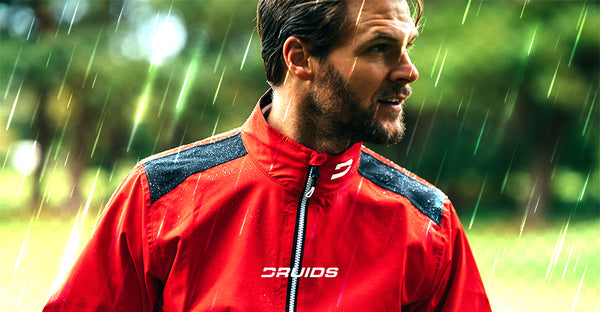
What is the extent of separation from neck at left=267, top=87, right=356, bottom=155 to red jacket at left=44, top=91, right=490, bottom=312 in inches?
2.3


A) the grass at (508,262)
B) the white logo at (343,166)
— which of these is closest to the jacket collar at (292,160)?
the white logo at (343,166)

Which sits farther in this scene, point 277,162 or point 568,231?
point 568,231

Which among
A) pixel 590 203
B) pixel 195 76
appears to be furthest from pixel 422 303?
pixel 590 203

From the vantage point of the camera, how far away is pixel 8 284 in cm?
1040

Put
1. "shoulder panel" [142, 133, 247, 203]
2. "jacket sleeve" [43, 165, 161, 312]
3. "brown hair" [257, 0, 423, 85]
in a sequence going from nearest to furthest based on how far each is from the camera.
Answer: "jacket sleeve" [43, 165, 161, 312]
"shoulder panel" [142, 133, 247, 203]
"brown hair" [257, 0, 423, 85]

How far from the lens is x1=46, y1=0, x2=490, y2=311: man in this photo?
81.0 inches

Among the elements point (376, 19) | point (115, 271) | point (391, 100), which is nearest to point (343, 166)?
point (391, 100)

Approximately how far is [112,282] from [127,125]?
65.7 feet

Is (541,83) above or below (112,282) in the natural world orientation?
above

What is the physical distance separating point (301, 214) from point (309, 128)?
0.31m

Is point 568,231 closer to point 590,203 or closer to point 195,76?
point 590,203

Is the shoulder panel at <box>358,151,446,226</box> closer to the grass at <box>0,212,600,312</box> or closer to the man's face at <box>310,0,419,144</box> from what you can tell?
the man's face at <box>310,0,419,144</box>

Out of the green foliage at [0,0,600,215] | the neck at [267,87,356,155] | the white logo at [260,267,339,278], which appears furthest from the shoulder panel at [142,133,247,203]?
the green foliage at [0,0,600,215]

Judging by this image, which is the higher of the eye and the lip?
the eye
